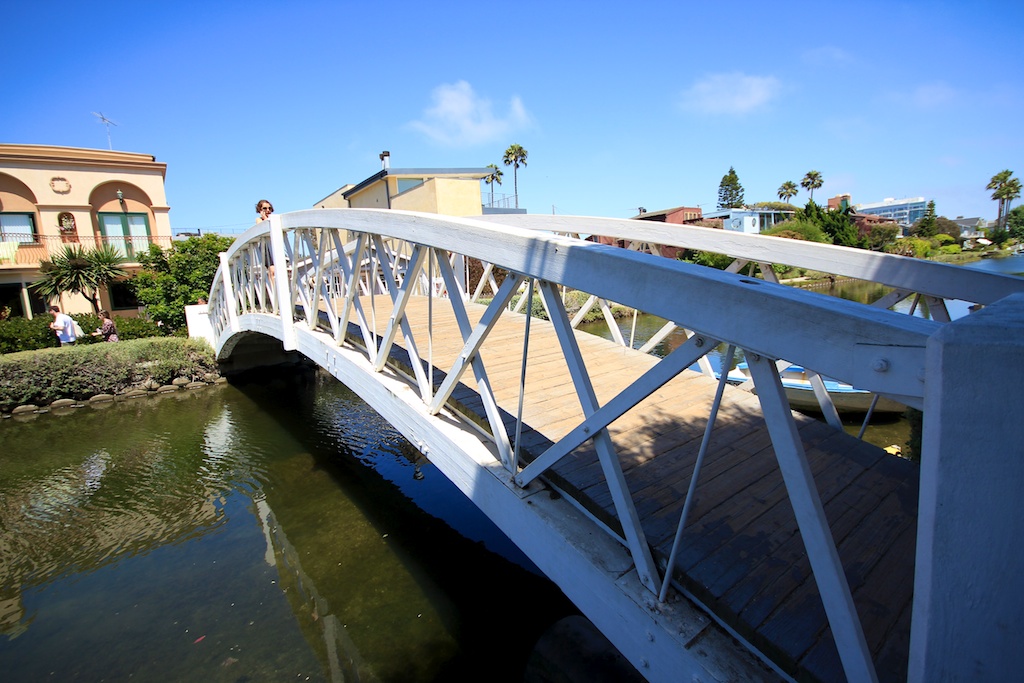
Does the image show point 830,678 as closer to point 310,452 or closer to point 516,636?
point 516,636

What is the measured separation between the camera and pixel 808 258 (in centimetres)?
411

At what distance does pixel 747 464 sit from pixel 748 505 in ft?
1.63

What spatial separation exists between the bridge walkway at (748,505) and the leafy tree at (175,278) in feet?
57.2

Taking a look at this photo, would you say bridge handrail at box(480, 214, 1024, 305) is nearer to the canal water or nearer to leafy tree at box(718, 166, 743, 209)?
the canal water

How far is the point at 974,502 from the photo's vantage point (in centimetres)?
107

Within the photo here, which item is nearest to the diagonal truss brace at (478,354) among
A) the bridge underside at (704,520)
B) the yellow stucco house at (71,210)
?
the bridge underside at (704,520)

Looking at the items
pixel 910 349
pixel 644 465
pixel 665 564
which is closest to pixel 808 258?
pixel 644 465

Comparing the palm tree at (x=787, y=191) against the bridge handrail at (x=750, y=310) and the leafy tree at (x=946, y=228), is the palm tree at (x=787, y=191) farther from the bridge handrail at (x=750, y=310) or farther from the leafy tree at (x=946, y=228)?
the bridge handrail at (x=750, y=310)

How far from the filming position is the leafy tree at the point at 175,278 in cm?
1758

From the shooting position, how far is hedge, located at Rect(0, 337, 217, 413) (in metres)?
12.5

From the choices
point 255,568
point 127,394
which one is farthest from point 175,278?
point 255,568

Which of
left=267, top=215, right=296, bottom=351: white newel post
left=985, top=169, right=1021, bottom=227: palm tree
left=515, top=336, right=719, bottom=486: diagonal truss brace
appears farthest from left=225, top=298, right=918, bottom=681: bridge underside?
left=985, top=169, right=1021, bottom=227: palm tree

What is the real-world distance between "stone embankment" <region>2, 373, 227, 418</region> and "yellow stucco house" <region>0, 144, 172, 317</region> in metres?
7.80

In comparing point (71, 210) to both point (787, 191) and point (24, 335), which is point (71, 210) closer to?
point (24, 335)
